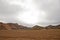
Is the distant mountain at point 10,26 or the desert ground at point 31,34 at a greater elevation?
the distant mountain at point 10,26

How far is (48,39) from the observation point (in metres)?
1.04

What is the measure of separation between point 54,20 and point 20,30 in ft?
0.84

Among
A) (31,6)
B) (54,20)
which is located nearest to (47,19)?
(54,20)

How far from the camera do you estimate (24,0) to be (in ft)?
3.70

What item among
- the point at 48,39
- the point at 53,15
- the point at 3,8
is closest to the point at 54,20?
the point at 53,15

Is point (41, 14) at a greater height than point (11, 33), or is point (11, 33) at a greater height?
point (41, 14)

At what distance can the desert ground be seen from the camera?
1.04 meters

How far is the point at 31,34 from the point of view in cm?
107

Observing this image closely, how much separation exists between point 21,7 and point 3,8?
0.47 ft

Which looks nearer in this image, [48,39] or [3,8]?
[48,39]

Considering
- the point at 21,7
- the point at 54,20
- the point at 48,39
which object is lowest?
the point at 48,39

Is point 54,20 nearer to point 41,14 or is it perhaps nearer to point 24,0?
point 41,14

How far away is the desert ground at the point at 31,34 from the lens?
104cm

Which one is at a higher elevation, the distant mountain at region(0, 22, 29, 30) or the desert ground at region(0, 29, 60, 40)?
the distant mountain at region(0, 22, 29, 30)
